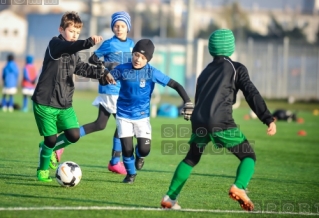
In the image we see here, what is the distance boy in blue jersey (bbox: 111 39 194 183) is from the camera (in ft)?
31.8

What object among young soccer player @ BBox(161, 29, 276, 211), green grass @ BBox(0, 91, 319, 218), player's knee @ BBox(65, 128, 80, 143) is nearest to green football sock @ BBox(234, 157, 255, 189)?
young soccer player @ BBox(161, 29, 276, 211)

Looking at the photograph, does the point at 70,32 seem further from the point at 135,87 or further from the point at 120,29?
the point at 120,29

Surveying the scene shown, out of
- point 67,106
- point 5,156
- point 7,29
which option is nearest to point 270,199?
point 67,106

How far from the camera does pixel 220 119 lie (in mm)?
Result: 7812

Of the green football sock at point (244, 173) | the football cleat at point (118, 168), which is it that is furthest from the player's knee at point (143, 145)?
the green football sock at point (244, 173)

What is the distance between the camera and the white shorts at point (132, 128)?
32.6ft

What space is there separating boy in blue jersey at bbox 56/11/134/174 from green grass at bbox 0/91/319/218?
0.36 metres

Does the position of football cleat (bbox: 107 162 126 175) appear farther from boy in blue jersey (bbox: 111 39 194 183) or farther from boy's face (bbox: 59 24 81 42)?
boy's face (bbox: 59 24 81 42)

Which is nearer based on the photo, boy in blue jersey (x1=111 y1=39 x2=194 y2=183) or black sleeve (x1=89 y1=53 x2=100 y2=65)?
boy in blue jersey (x1=111 y1=39 x2=194 y2=183)

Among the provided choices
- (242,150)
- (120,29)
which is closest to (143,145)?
(120,29)

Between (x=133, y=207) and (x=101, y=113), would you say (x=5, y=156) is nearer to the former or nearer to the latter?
(x=101, y=113)

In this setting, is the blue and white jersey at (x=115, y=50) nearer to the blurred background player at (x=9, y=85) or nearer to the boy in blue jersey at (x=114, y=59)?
the boy in blue jersey at (x=114, y=59)

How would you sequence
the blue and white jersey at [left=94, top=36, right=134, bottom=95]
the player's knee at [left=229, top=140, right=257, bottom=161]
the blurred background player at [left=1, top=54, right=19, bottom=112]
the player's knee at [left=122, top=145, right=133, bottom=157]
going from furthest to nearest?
the blurred background player at [left=1, top=54, right=19, bottom=112], the blue and white jersey at [left=94, top=36, right=134, bottom=95], the player's knee at [left=122, top=145, right=133, bottom=157], the player's knee at [left=229, top=140, right=257, bottom=161]

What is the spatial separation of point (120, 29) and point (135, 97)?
5.91 feet
